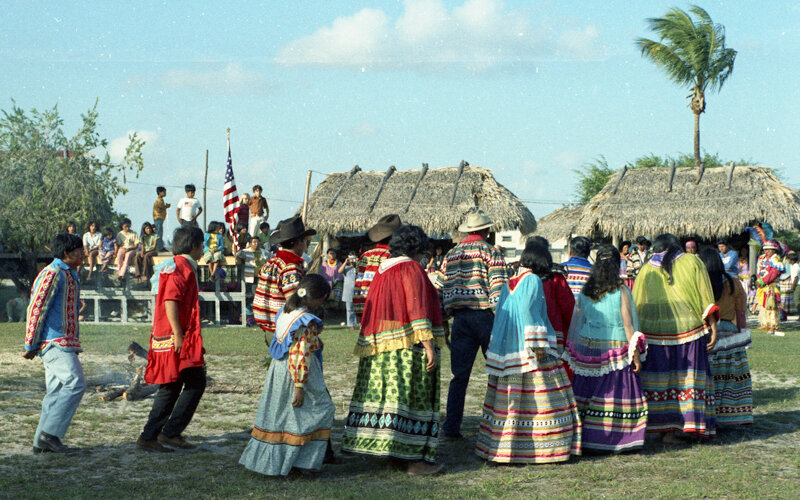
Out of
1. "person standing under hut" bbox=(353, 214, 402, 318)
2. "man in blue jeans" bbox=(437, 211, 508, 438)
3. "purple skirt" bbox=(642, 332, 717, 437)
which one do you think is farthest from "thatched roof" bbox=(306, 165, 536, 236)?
"person standing under hut" bbox=(353, 214, 402, 318)

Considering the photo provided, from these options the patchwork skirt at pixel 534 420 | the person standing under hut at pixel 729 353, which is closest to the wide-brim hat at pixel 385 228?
the patchwork skirt at pixel 534 420

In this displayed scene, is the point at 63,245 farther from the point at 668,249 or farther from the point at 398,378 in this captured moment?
the point at 668,249

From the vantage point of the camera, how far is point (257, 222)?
18828 millimetres

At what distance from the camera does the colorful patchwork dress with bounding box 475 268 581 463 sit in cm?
597

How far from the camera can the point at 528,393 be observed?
6.05 m

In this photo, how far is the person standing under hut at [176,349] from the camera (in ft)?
20.0

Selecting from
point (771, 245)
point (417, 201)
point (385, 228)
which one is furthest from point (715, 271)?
point (417, 201)

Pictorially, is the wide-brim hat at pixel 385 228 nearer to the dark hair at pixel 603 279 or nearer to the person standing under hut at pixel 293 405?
the person standing under hut at pixel 293 405

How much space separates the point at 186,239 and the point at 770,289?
13.9 meters

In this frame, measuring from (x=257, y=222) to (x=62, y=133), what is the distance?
635 centimetres

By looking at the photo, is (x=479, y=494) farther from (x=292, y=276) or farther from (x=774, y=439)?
(x=774, y=439)

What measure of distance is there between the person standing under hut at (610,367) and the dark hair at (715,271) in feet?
4.39

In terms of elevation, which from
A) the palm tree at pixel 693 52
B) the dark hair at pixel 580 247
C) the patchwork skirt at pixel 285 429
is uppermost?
the palm tree at pixel 693 52

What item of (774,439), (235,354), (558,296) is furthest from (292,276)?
(235,354)
